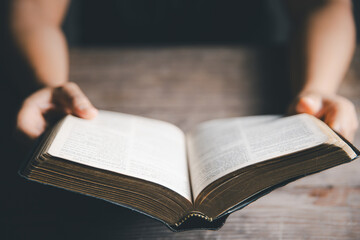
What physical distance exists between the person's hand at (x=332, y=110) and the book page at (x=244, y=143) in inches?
2.1

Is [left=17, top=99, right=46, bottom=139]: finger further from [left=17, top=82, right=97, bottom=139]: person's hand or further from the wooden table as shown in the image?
the wooden table

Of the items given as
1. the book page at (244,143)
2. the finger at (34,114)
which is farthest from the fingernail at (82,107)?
the book page at (244,143)

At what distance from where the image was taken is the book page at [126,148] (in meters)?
0.53

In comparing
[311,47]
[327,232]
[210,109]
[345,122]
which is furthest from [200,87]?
[327,232]

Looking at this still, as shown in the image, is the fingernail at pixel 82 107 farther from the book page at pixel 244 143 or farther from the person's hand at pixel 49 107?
the book page at pixel 244 143

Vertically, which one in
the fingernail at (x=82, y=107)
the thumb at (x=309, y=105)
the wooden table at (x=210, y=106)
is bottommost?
the wooden table at (x=210, y=106)

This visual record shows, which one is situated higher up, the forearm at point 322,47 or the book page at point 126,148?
the forearm at point 322,47

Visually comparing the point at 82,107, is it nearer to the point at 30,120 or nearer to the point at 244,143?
the point at 30,120

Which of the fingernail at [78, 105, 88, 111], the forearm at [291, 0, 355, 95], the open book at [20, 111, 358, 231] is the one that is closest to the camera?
the open book at [20, 111, 358, 231]

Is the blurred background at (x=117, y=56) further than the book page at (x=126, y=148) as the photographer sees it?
Yes

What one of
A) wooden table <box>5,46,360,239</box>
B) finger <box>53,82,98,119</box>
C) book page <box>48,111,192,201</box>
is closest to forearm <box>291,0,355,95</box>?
wooden table <box>5,46,360,239</box>

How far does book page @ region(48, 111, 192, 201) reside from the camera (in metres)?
0.53

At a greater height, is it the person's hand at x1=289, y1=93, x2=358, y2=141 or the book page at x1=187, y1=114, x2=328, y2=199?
the person's hand at x1=289, y1=93, x2=358, y2=141

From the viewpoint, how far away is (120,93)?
1062mm
